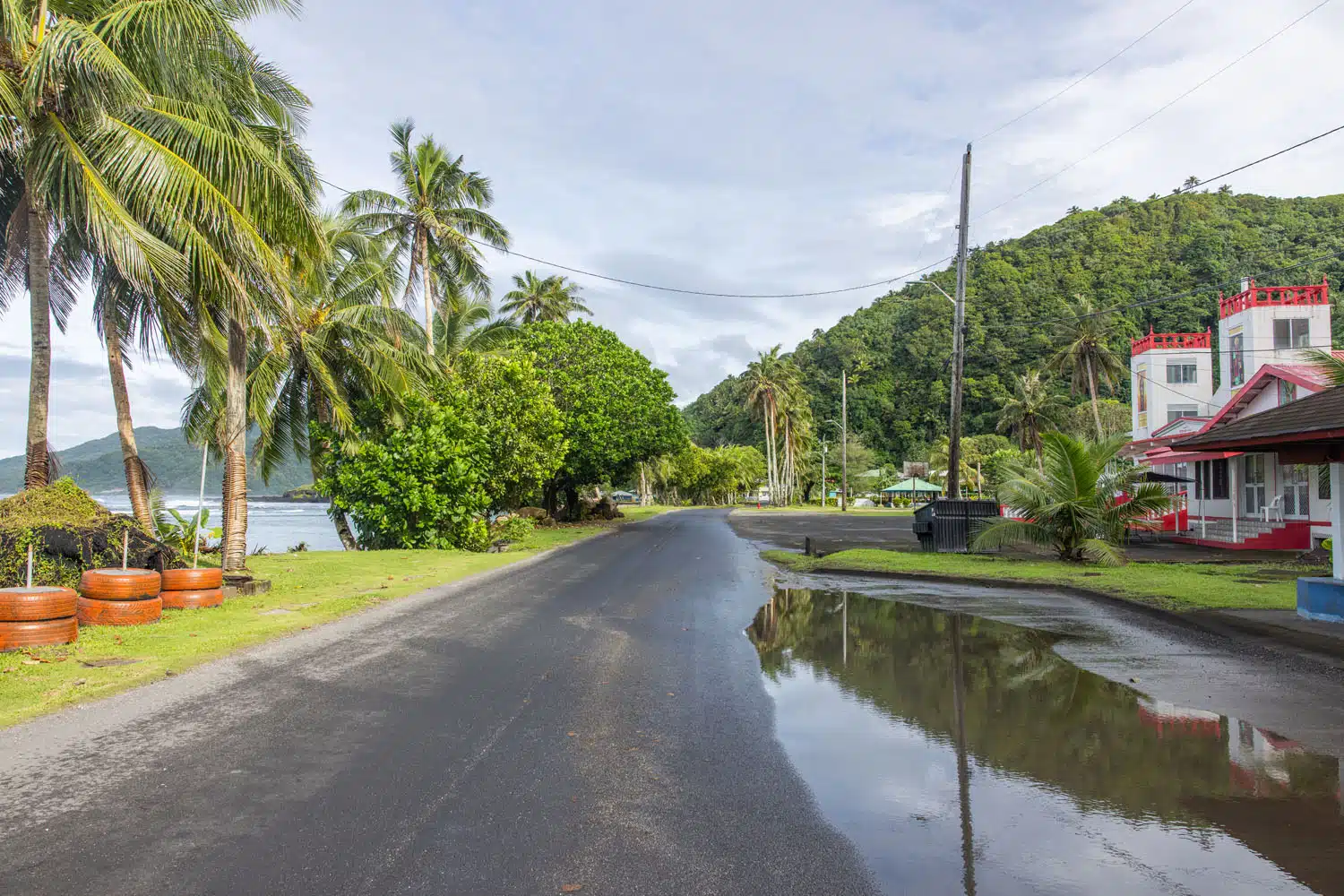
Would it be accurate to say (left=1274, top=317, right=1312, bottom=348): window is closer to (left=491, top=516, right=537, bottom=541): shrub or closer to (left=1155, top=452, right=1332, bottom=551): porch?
(left=1155, top=452, right=1332, bottom=551): porch

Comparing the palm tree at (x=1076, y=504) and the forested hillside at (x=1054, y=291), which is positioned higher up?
the forested hillside at (x=1054, y=291)

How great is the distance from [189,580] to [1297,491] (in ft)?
88.9

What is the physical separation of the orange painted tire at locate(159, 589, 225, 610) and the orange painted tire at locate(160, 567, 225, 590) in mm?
49

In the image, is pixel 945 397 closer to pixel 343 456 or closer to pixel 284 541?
pixel 284 541

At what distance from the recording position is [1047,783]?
203 inches

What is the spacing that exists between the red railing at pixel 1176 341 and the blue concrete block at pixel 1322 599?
29300 millimetres

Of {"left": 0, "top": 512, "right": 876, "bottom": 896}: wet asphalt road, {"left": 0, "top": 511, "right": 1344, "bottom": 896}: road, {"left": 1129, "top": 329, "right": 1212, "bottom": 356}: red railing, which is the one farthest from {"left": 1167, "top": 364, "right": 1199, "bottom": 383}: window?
{"left": 0, "top": 512, "right": 876, "bottom": 896}: wet asphalt road

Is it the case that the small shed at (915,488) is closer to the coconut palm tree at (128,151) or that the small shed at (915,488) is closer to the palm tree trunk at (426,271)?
the palm tree trunk at (426,271)

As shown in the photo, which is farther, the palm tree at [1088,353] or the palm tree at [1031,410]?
the palm tree at [1031,410]

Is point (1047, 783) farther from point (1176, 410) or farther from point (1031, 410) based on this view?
point (1031, 410)

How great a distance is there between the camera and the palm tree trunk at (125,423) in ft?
51.7

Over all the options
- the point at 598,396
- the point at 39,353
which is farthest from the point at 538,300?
the point at 39,353

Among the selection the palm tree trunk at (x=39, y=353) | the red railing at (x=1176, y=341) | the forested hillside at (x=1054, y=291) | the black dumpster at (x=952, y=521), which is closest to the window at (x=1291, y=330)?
the forested hillside at (x=1054, y=291)

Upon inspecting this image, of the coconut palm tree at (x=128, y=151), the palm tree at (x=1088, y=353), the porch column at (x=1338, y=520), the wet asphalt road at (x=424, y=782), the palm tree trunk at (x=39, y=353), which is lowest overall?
the wet asphalt road at (x=424, y=782)
